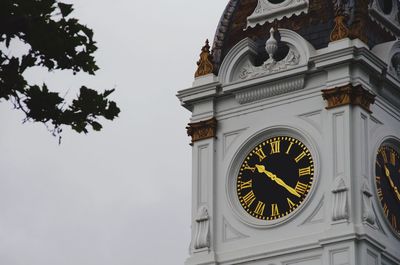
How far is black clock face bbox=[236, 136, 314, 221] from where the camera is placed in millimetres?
30391

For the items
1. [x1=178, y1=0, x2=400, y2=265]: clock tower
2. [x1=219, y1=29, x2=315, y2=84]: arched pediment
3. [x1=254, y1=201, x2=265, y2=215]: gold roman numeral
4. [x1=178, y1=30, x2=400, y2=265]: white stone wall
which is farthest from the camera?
[x1=219, y1=29, x2=315, y2=84]: arched pediment

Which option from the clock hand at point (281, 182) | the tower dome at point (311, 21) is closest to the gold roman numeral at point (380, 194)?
the clock hand at point (281, 182)

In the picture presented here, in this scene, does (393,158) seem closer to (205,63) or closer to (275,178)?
(275,178)

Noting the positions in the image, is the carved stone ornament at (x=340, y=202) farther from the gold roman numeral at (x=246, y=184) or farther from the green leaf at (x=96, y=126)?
the green leaf at (x=96, y=126)

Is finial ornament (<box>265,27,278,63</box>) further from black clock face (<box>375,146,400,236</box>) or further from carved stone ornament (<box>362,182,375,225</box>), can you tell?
carved stone ornament (<box>362,182,375,225</box>)

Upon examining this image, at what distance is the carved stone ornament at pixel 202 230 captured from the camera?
31.3 m

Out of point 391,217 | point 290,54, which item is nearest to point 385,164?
point 391,217

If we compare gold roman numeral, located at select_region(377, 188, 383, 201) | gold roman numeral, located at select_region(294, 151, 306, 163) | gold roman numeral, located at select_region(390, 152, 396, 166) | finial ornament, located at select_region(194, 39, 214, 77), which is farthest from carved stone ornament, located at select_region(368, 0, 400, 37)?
gold roman numeral, located at select_region(377, 188, 383, 201)

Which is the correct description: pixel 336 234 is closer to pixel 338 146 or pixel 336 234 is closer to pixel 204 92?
pixel 338 146

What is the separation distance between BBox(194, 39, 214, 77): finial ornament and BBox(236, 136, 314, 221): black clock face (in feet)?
7.68

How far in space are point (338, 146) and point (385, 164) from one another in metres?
1.56

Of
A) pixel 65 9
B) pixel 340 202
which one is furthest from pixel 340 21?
pixel 65 9

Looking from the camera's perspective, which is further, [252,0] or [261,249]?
[252,0]

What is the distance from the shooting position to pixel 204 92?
1276 inches
